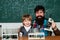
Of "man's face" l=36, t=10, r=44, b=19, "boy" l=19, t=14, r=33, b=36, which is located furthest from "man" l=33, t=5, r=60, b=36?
"boy" l=19, t=14, r=33, b=36

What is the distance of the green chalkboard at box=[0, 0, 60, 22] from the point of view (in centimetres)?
300

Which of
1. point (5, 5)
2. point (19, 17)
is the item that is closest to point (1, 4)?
point (5, 5)

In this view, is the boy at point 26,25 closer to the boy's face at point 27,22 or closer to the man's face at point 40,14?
the boy's face at point 27,22

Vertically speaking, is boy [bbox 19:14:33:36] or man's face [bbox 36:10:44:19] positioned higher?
man's face [bbox 36:10:44:19]

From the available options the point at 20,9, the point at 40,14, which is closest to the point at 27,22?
the point at 40,14

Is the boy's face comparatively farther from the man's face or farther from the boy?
the man's face

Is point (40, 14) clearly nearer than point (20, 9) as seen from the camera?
Yes

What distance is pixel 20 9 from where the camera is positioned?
9.87 ft

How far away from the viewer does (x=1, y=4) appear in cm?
299

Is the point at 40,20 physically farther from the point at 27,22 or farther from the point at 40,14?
the point at 27,22

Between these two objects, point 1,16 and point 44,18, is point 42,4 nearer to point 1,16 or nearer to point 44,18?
point 44,18

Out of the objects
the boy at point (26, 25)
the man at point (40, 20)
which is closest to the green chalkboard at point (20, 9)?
the man at point (40, 20)

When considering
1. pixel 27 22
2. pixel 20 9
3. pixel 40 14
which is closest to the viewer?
pixel 27 22

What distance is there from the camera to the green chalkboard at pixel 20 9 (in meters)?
3.00
